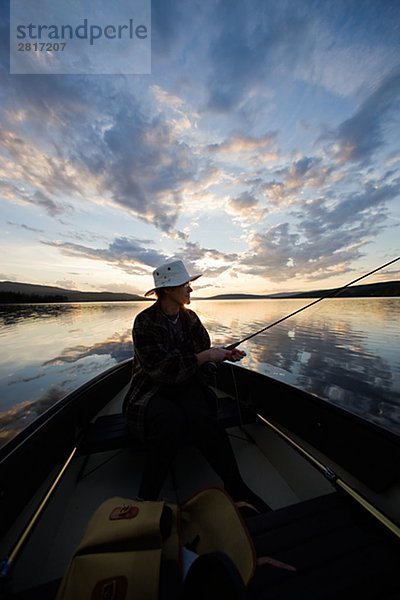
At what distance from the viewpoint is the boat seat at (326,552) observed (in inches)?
43.4

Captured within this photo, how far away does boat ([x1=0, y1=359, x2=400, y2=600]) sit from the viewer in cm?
116

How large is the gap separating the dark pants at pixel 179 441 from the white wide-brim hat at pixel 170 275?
1.14 meters

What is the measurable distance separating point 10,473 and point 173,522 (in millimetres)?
1050

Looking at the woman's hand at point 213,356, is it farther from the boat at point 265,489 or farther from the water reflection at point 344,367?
the water reflection at point 344,367

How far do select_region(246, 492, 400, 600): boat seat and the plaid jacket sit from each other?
3.71 ft

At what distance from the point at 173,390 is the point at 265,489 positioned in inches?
50.3

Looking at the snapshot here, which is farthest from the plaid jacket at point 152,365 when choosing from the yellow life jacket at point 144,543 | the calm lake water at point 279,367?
the calm lake water at point 279,367

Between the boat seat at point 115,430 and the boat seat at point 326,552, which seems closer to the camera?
the boat seat at point 326,552

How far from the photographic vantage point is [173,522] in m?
1.35

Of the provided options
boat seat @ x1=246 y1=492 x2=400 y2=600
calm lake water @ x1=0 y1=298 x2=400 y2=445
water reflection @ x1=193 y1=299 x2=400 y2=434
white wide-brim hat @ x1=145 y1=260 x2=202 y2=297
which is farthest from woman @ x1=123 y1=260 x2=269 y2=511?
water reflection @ x1=193 y1=299 x2=400 y2=434

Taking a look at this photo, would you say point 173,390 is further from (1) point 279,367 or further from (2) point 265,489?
(1) point 279,367

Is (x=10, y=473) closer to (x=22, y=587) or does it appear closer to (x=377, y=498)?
(x=22, y=587)

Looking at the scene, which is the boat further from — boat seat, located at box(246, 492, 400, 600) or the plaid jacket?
the plaid jacket

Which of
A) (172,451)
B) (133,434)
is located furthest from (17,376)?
(172,451)
